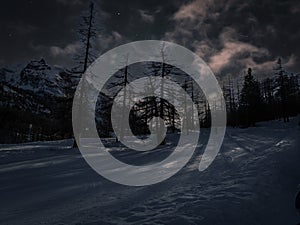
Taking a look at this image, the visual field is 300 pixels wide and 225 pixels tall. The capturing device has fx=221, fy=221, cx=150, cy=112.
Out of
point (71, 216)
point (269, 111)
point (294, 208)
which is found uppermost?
point (269, 111)

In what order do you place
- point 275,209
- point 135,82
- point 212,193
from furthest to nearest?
point 135,82, point 212,193, point 275,209

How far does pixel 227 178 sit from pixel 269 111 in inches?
2337

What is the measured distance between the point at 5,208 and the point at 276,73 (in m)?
56.0

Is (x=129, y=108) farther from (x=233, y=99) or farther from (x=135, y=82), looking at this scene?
(x=233, y=99)

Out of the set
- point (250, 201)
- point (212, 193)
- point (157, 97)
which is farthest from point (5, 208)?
point (157, 97)

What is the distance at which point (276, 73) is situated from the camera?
164ft

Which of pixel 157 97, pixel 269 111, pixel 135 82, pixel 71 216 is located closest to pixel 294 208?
pixel 71 216

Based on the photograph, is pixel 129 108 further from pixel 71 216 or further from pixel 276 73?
pixel 276 73

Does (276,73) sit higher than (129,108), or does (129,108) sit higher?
(276,73)

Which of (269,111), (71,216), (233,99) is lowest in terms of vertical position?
(71,216)

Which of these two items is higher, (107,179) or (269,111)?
(269,111)

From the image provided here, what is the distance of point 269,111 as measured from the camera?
59.1m

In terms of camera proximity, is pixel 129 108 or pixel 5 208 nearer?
pixel 5 208

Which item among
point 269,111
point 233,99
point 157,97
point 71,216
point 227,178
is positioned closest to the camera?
point 71,216
